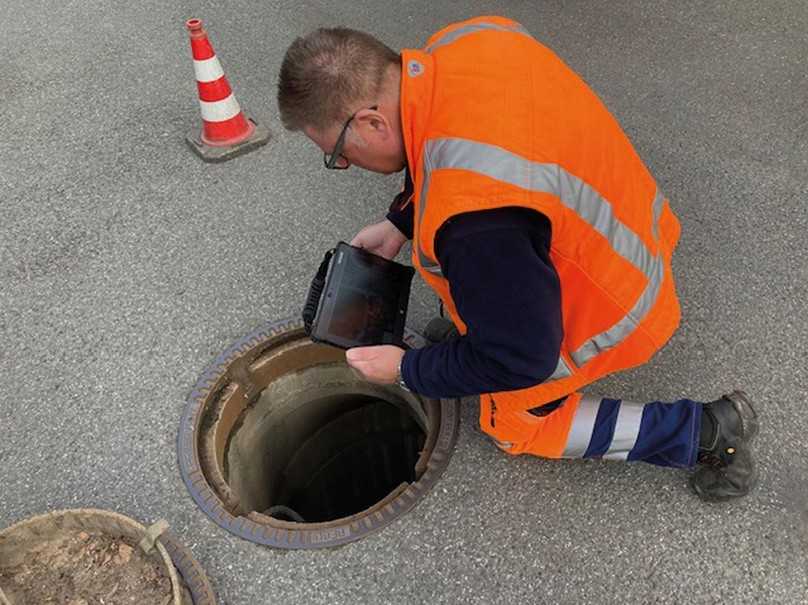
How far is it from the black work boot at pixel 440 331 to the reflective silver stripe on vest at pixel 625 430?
660mm

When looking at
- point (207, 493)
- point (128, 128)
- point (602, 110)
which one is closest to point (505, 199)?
point (602, 110)

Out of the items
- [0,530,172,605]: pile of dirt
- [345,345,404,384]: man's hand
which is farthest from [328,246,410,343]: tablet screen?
[0,530,172,605]: pile of dirt

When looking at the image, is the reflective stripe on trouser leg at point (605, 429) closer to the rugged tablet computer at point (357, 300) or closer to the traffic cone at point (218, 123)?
the rugged tablet computer at point (357, 300)

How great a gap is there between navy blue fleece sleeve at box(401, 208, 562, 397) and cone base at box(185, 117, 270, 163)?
6.78 ft

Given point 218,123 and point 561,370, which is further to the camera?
point 218,123

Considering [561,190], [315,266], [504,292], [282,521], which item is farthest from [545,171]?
[315,266]

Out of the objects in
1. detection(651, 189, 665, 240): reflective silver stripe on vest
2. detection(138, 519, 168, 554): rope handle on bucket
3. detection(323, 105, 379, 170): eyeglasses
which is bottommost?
detection(138, 519, 168, 554): rope handle on bucket

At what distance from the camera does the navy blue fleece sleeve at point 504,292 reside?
4.35 ft

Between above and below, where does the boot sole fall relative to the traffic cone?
below

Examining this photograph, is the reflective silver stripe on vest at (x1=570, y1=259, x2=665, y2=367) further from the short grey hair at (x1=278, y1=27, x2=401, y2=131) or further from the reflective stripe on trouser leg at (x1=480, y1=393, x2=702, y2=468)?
the short grey hair at (x1=278, y1=27, x2=401, y2=131)

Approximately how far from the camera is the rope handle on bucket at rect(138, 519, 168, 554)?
70.2 inches

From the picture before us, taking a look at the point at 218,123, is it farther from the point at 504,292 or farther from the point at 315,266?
the point at 504,292

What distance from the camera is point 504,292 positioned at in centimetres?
136

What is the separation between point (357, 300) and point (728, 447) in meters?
1.16
